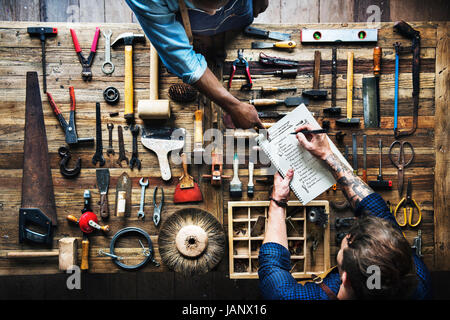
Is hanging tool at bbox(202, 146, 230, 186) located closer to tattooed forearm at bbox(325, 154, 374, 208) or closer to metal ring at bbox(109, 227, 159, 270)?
metal ring at bbox(109, 227, 159, 270)

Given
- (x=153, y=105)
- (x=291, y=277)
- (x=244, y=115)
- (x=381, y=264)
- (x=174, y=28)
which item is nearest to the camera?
(x=381, y=264)

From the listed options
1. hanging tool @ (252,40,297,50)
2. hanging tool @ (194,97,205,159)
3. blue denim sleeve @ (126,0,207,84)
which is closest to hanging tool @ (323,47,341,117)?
hanging tool @ (252,40,297,50)

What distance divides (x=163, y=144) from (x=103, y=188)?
51 cm

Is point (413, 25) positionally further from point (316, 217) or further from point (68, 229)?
point (68, 229)

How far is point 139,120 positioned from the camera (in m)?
2.02

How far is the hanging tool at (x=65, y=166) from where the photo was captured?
78.2 inches

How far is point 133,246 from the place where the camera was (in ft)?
6.56

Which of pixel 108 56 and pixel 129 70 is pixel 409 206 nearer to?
pixel 129 70

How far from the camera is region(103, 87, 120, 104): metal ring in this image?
78.7 inches

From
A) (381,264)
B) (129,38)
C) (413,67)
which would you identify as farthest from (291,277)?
(129,38)

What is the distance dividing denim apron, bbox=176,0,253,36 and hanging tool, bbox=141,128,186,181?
690 mm
